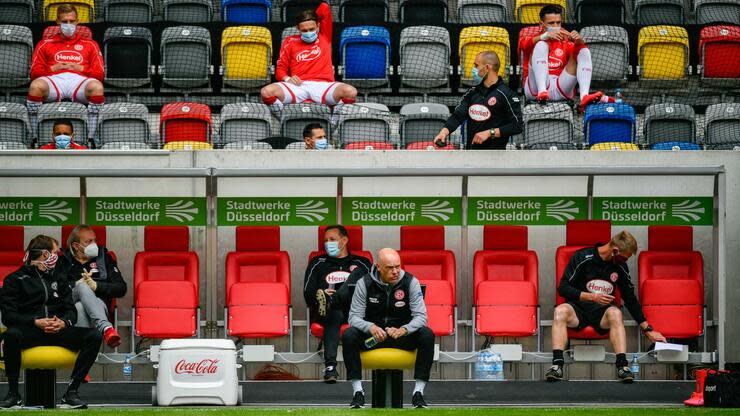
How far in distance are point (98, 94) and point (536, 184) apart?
16.6ft

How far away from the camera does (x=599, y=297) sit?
40.4 feet

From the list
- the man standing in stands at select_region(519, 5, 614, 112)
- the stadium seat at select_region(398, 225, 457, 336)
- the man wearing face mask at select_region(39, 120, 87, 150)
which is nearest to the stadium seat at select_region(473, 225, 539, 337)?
the stadium seat at select_region(398, 225, 457, 336)

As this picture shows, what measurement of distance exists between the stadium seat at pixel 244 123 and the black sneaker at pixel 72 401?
186 inches

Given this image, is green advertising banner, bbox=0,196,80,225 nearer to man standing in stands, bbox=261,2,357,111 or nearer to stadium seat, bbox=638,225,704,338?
man standing in stands, bbox=261,2,357,111

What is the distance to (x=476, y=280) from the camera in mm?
13258

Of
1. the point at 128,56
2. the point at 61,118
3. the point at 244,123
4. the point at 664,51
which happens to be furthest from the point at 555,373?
the point at 128,56

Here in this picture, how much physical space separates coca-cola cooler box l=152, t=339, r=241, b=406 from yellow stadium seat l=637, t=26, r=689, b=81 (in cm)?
788

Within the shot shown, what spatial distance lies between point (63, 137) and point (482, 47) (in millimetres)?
5381

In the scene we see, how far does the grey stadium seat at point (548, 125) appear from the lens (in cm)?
1477

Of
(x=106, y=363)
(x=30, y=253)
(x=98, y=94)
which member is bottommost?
(x=106, y=363)

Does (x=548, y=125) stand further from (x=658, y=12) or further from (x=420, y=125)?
(x=658, y=12)

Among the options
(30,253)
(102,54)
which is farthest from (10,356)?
(102,54)

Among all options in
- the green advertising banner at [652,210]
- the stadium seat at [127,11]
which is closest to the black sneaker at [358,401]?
the green advertising banner at [652,210]

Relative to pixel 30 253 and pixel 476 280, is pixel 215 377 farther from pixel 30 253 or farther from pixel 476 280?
pixel 476 280
